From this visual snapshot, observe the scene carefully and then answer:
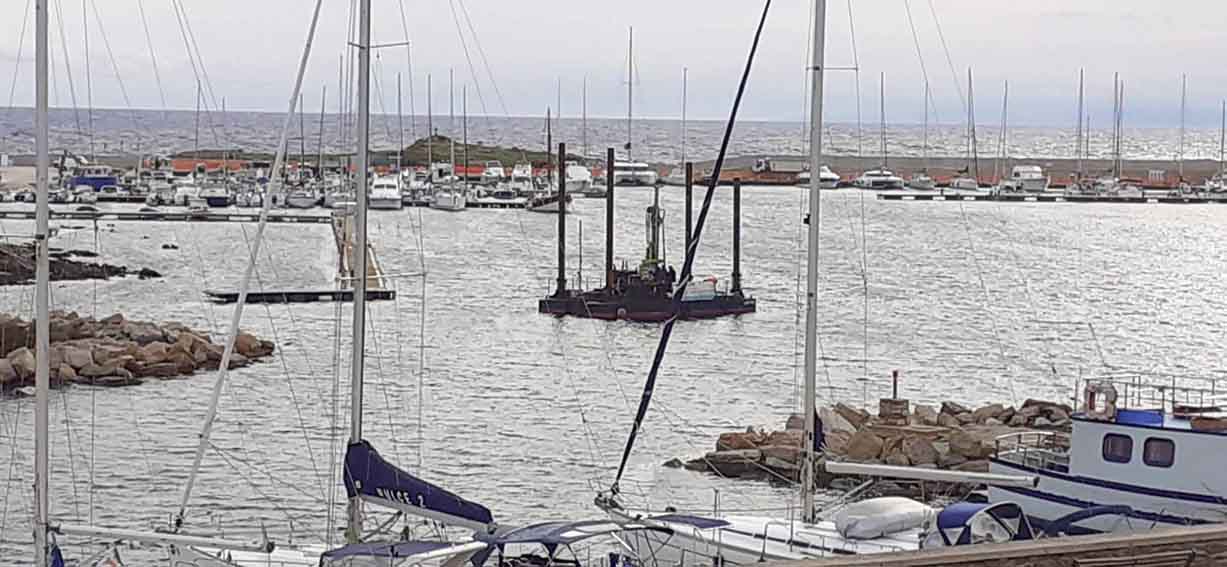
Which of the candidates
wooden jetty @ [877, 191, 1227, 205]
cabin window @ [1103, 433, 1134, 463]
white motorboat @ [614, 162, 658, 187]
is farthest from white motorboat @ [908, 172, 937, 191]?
cabin window @ [1103, 433, 1134, 463]

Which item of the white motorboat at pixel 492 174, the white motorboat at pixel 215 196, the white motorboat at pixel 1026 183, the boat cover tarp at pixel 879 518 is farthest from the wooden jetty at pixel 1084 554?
the white motorboat at pixel 1026 183

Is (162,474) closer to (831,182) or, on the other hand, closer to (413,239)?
(413,239)

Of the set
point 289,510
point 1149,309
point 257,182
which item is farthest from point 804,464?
point 257,182

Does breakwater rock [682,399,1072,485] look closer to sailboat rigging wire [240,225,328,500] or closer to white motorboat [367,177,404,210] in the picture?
sailboat rigging wire [240,225,328,500]

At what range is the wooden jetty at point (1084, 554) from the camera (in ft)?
59.1

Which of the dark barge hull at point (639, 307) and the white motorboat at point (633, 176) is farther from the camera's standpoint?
the white motorboat at point (633, 176)

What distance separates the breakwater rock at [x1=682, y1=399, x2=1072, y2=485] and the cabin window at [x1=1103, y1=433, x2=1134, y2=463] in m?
8.12

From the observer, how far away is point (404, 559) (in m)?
20.0

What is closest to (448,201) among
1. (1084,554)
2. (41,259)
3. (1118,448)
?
(1118,448)

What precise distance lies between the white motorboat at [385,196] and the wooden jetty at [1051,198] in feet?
144

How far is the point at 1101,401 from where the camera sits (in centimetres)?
2397

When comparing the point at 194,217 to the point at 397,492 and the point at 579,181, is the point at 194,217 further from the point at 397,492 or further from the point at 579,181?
the point at 397,492

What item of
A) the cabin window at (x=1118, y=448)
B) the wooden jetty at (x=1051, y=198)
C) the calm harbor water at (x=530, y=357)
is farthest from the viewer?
the wooden jetty at (x=1051, y=198)

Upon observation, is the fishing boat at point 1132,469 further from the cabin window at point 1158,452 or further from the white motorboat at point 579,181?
the white motorboat at point 579,181
